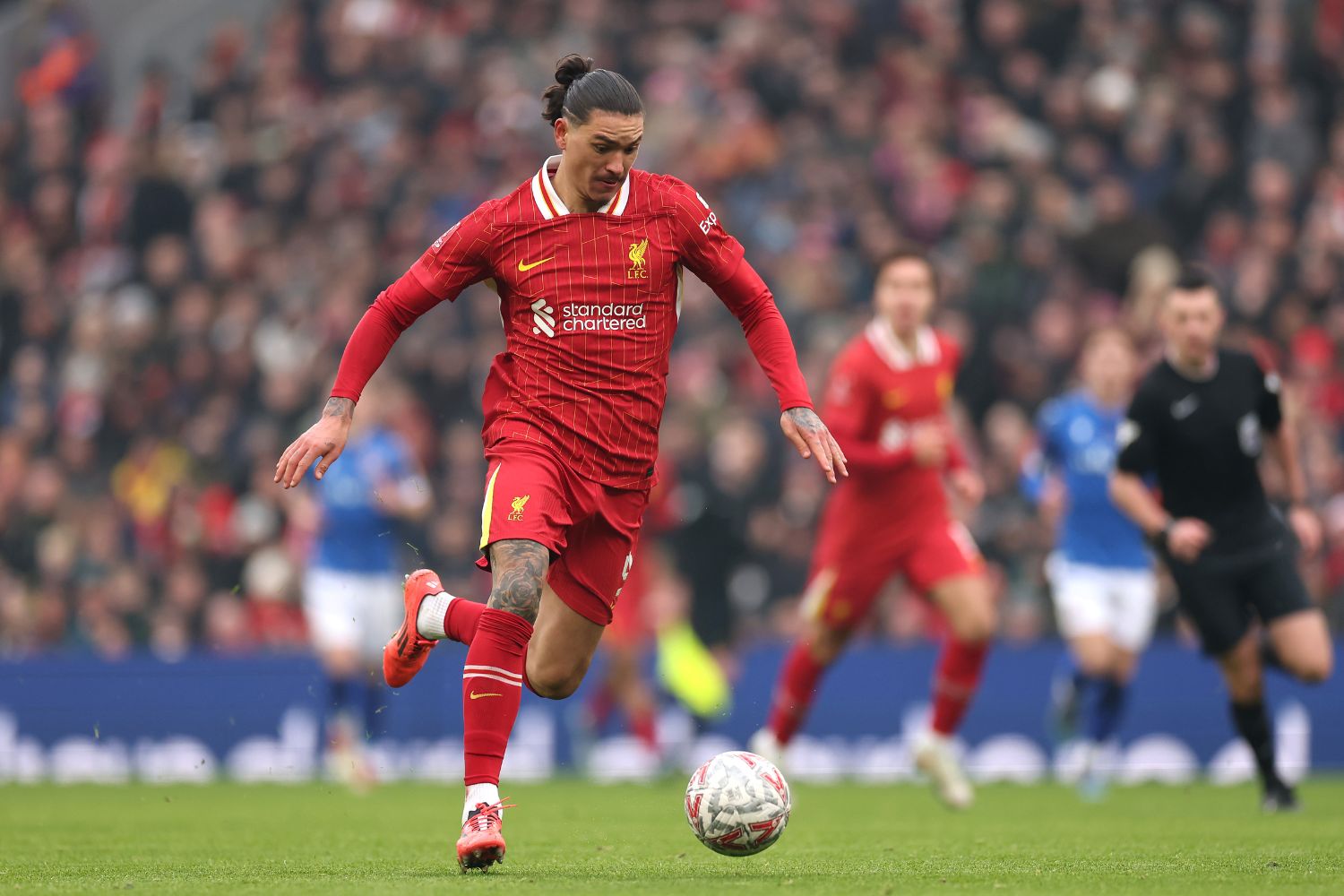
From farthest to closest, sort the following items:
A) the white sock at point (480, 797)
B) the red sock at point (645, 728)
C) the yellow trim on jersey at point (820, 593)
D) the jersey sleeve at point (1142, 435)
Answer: the red sock at point (645, 728) < the yellow trim on jersey at point (820, 593) < the jersey sleeve at point (1142, 435) < the white sock at point (480, 797)

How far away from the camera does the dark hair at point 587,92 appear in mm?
7133

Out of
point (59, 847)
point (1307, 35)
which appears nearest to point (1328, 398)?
point (1307, 35)

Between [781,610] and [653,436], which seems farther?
[781,610]

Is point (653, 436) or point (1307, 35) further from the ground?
point (1307, 35)

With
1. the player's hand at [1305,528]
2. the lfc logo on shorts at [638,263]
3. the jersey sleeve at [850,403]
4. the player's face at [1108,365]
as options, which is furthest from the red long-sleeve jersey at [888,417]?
the lfc logo on shorts at [638,263]

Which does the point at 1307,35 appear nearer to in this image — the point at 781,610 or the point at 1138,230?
the point at 1138,230

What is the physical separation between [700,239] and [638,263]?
0.26 meters

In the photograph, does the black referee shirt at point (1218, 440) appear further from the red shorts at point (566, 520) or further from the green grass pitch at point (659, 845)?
the red shorts at point (566, 520)

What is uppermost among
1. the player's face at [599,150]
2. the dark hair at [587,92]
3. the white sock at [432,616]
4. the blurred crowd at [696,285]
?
the blurred crowd at [696,285]

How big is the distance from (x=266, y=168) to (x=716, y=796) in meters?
15.2

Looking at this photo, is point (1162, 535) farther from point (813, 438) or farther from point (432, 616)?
point (432, 616)

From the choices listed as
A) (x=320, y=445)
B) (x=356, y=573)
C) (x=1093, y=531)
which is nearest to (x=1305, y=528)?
(x=1093, y=531)

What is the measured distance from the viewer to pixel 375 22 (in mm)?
22344

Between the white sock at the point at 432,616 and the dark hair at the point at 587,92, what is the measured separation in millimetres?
1827
